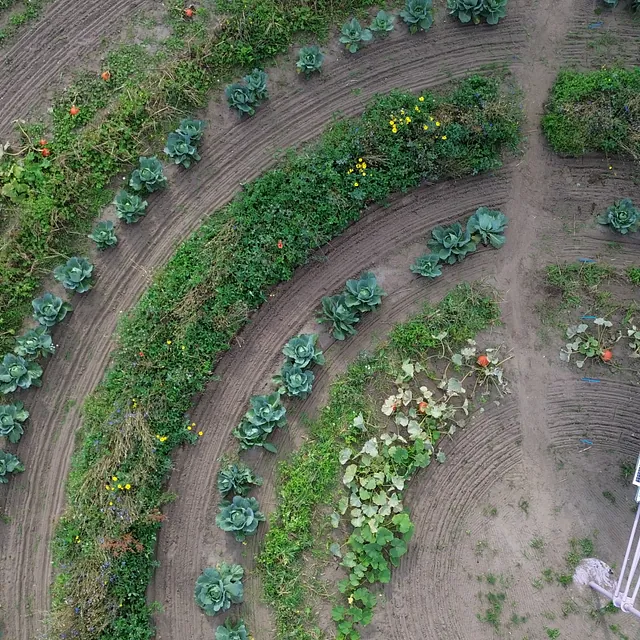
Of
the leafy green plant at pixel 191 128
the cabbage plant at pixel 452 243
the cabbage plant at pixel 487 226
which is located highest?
the leafy green plant at pixel 191 128

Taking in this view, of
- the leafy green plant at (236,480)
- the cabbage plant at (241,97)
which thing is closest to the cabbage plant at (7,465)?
the leafy green plant at (236,480)

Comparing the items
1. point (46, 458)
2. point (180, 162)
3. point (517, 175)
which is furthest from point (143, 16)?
point (46, 458)

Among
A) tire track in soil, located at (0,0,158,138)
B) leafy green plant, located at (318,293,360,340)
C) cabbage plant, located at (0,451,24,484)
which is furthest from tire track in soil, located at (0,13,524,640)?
tire track in soil, located at (0,0,158,138)

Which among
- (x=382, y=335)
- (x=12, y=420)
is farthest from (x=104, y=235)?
(x=382, y=335)

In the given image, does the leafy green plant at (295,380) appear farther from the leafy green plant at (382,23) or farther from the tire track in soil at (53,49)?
the tire track in soil at (53,49)

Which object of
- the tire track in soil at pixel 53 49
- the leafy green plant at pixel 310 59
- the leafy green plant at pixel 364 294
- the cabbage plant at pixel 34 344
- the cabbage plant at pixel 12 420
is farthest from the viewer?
the tire track in soil at pixel 53 49

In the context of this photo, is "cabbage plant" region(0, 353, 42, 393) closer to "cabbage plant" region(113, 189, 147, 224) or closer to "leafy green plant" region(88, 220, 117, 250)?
"leafy green plant" region(88, 220, 117, 250)
